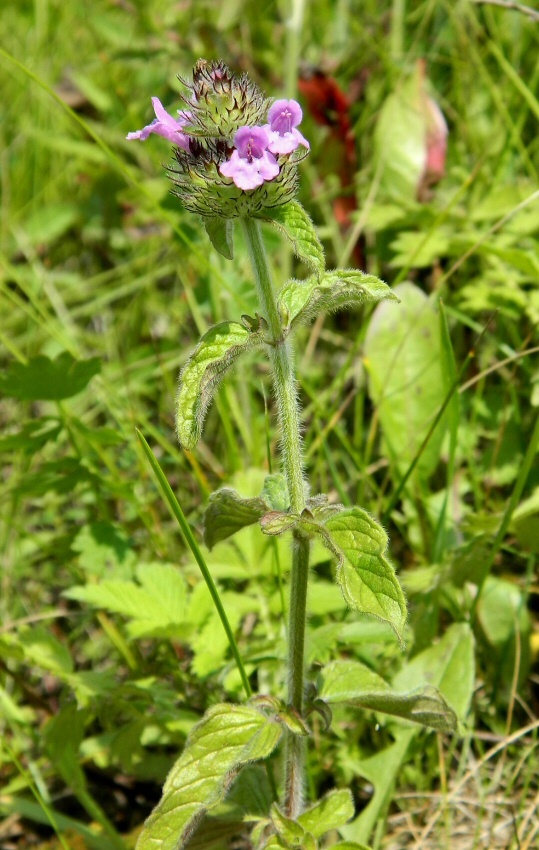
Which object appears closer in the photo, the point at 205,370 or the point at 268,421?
the point at 205,370

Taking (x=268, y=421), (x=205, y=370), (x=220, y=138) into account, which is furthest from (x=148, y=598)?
(x=220, y=138)

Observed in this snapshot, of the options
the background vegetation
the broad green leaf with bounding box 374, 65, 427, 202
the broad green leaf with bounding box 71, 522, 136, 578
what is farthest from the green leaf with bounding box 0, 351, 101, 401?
the broad green leaf with bounding box 374, 65, 427, 202

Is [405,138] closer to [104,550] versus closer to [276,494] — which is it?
[104,550]

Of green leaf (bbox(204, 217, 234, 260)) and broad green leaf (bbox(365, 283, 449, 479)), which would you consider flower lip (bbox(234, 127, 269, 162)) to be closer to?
green leaf (bbox(204, 217, 234, 260))

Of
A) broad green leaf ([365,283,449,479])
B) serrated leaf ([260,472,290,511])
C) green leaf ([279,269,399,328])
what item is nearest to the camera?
green leaf ([279,269,399,328])

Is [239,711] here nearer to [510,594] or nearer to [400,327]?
[510,594]
